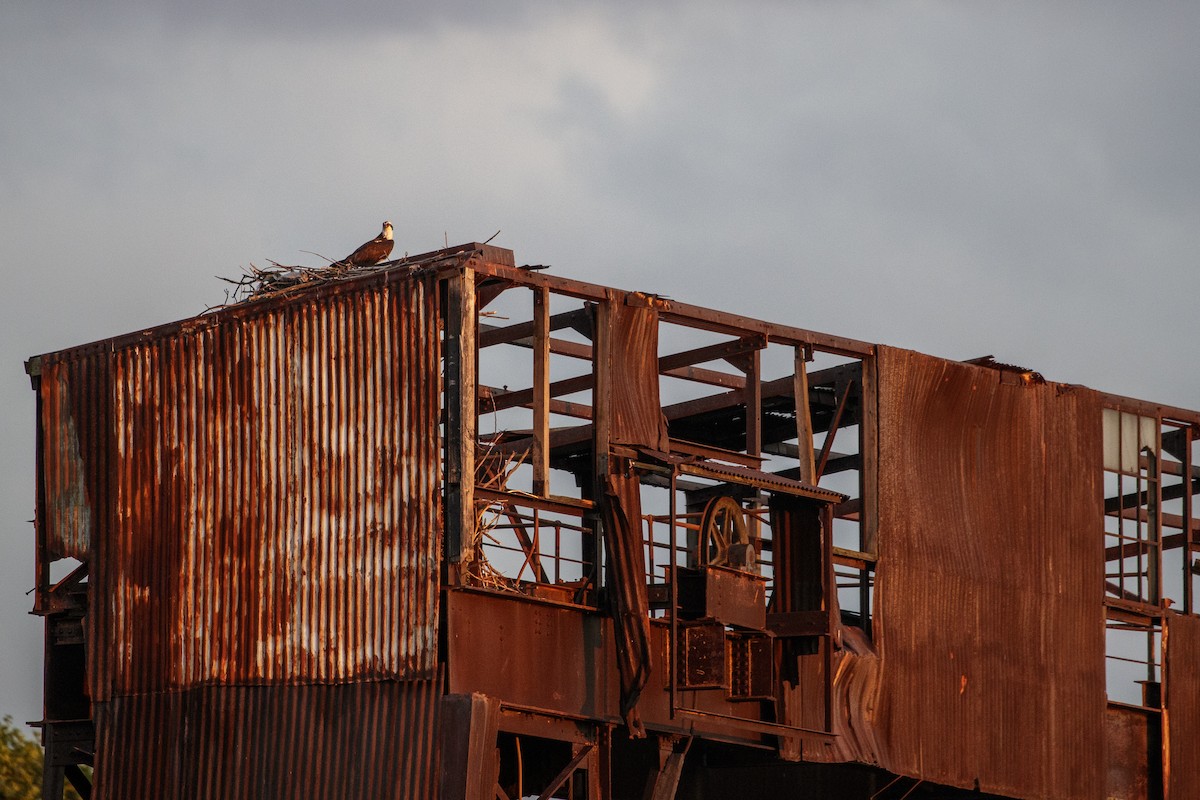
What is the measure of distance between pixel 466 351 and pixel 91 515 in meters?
6.57

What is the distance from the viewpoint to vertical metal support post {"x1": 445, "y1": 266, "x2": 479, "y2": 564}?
24.5 metres

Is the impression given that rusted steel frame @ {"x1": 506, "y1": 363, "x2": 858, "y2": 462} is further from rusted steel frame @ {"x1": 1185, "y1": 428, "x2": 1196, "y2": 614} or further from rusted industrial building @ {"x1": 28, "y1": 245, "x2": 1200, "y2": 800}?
rusted steel frame @ {"x1": 1185, "y1": 428, "x2": 1196, "y2": 614}

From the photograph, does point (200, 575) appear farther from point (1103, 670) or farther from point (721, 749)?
point (1103, 670)

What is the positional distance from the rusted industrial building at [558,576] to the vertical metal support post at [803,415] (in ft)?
0.13

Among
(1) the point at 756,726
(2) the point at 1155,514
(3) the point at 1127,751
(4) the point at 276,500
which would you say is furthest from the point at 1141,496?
(4) the point at 276,500

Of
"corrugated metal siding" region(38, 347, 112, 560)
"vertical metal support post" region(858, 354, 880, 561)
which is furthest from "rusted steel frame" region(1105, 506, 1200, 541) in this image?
"corrugated metal siding" region(38, 347, 112, 560)

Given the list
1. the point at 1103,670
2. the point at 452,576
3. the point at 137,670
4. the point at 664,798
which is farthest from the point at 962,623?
the point at 137,670

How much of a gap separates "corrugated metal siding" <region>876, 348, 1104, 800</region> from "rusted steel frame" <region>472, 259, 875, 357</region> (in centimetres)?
85

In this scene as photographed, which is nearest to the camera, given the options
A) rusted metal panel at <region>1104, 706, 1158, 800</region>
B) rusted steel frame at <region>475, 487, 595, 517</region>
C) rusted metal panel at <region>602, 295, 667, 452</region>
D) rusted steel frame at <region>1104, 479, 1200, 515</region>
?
rusted steel frame at <region>475, 487, 595, 517</region>

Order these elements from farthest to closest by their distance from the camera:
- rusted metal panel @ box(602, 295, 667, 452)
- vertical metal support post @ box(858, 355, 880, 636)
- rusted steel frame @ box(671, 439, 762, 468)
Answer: vertical metal support post @ box(858, 355, 880, 636), rusted steel frame @ box(671, 439, 762, 468), rusted metal panel @ box(602, 295, 667, 452)

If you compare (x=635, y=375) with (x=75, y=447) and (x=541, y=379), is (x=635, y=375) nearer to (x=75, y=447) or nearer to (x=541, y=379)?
(x=541, y=379)

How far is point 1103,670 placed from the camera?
31406mm

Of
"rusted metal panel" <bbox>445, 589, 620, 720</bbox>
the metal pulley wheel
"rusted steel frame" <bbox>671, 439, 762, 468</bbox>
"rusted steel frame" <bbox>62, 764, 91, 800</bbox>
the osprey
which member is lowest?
"rusted steel frame" <bbox>62, 764, 91, 800</bbox>

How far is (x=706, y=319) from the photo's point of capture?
27.0 metres
